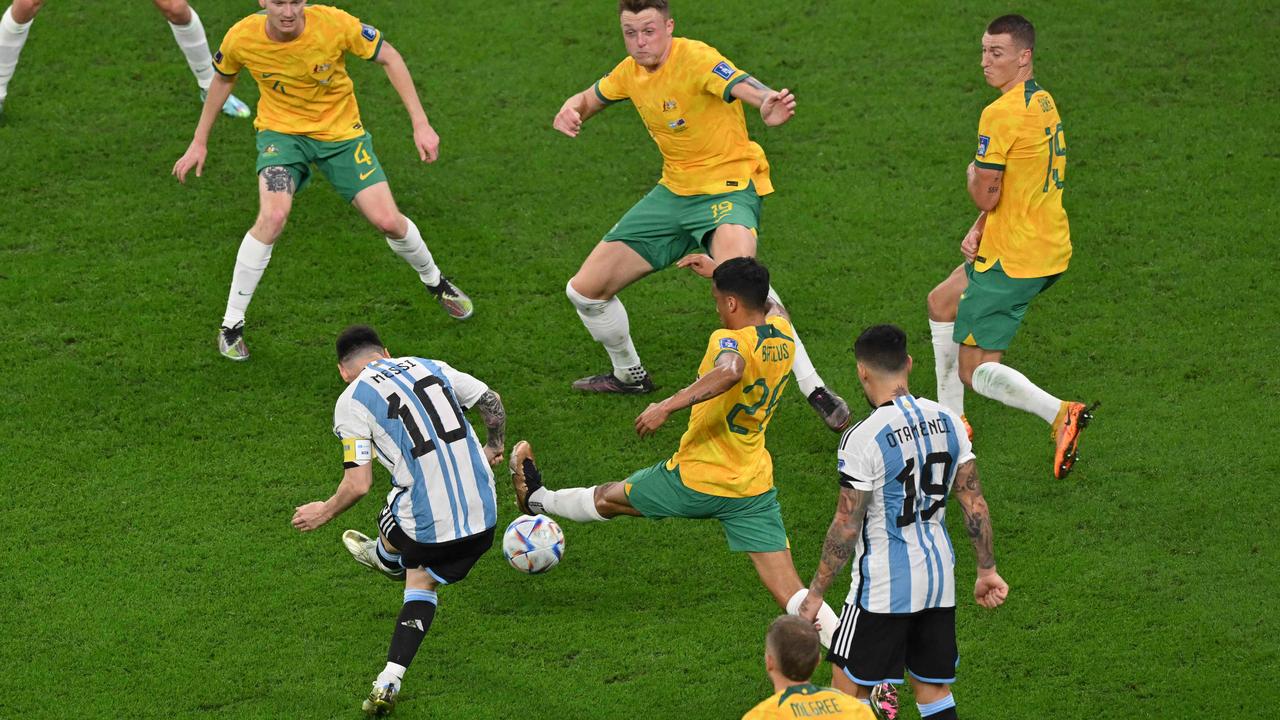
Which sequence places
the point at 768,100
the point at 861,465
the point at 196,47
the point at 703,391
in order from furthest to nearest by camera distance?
the point at 196,47 → the point at 768,100 → the point at 703,391 → the point at 861,465

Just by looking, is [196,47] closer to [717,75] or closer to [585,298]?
[585,298]

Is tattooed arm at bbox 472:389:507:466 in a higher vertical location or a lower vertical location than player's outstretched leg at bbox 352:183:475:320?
higher

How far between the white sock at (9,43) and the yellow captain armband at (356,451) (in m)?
6.46

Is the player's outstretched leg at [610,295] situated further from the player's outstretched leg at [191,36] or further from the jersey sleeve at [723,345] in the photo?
the player's outstretched leg at [191,36]

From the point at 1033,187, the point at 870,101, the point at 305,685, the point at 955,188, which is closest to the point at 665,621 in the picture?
the point at 305,685

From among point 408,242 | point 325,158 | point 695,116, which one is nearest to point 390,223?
point 408,242

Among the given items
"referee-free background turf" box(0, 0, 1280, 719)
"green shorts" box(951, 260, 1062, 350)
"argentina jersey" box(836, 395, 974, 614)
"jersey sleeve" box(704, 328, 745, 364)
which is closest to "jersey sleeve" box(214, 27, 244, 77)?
"referee-free background turf" box(0, 0, 1280, 719)

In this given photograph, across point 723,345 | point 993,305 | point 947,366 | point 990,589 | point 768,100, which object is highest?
point 768,100

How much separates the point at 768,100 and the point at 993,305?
66.1 inches

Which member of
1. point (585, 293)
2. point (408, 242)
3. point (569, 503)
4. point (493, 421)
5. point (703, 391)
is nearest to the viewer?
point (703, 391)

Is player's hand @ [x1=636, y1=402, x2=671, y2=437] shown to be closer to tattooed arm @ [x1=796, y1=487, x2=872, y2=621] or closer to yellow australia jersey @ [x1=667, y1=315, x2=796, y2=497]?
yellow australia jersey @ [x1=667, y1=315, x2=796, y2=497]

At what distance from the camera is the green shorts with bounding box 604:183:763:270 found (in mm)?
8758

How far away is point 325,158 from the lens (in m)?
9.62

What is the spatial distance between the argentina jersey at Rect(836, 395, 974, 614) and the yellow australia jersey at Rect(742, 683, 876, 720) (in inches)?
43.5
